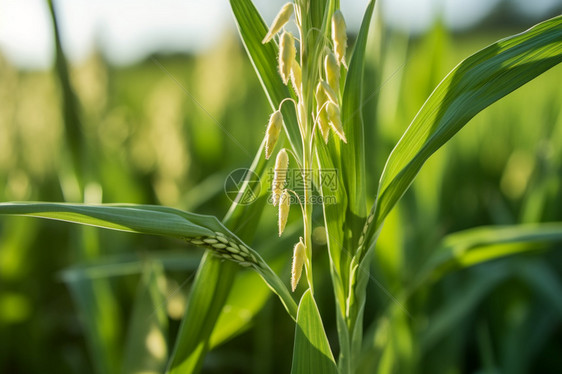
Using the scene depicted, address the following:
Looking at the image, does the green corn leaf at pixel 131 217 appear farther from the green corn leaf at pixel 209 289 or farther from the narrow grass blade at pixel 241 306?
the narrow grass blade at pixel 241 306

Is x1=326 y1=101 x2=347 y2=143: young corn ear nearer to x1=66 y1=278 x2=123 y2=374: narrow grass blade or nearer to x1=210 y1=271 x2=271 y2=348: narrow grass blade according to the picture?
x1=210 y1=271 x2=271 y2=348: narrow grass blade

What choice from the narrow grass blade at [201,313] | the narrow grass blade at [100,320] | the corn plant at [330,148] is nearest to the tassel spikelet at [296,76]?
the corn plant at [330,148]

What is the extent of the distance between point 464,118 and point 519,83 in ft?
0.21

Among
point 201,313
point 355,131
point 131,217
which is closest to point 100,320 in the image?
point 201,313

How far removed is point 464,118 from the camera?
1.64ft

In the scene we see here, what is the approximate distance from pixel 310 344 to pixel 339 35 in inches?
11.7

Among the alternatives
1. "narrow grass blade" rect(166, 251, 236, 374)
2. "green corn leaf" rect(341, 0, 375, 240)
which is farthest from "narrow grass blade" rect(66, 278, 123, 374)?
"green corn leaf" rect(341, 0, 375, 240)

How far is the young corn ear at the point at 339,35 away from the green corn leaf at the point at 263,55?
0.38ft

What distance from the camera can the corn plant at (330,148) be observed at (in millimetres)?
473

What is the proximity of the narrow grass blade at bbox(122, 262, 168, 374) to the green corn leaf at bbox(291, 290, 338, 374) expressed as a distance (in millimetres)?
364

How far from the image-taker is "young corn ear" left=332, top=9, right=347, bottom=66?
1.48 ft

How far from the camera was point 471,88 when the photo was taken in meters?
0.51

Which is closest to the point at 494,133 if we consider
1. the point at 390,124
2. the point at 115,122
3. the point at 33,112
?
the point at 390,124

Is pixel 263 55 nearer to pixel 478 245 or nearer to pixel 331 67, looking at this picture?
pixel 331 67
